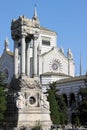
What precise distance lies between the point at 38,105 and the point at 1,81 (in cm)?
785

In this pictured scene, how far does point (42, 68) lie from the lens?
80188 mm

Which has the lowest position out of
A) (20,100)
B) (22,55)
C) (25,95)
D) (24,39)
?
(20,100)

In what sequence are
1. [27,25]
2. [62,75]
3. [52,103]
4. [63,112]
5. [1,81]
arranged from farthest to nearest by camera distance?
[62,75] → [63,112] → [52,103] → [1,81] → [27,25]

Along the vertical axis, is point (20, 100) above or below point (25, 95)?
below

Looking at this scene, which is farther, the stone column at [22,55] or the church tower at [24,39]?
the church tower at [24,39]

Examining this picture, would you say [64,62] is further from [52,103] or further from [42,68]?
[52,103]

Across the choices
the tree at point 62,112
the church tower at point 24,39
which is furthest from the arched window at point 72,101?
the church tower at point 24,39

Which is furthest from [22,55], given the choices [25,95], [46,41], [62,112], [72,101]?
[46,41]

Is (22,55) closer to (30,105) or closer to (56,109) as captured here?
(30,105)

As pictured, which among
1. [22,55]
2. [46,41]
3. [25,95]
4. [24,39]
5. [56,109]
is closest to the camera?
[25,95]

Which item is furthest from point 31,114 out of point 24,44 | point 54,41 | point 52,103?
point 54,41

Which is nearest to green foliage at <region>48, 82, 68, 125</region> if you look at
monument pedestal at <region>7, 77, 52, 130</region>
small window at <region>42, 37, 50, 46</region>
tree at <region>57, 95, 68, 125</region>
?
tree at <region>57, 95, 68, 125</region>

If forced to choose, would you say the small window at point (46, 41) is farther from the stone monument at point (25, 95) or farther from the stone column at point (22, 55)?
the stone column at point (22, 55)

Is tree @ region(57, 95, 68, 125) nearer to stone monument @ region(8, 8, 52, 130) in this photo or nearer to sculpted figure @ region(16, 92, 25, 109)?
stone monument @ region(8, 8, 52, 130)
